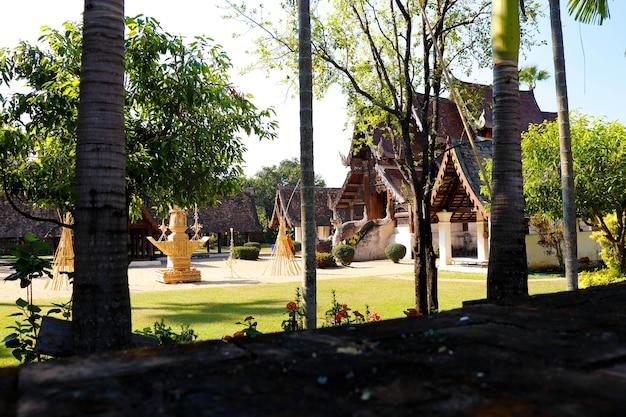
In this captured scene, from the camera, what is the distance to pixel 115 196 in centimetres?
332

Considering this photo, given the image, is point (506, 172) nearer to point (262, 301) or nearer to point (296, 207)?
point (262, 301)

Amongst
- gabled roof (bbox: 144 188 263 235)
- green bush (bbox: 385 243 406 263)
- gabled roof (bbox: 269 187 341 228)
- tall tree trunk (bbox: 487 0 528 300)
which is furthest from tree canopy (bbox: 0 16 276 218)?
gabled roof (bbox: 144 188 263 235)

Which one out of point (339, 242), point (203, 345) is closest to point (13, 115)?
point (203, 345)

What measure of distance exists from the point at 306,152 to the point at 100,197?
276 cm

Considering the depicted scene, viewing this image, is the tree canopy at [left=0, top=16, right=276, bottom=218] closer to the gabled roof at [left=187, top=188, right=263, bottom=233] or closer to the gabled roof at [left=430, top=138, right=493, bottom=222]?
the gabled roof at [left=430, top=138, right=493, bottom=222]

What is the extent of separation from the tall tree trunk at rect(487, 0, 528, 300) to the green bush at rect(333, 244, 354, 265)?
68.9 ft

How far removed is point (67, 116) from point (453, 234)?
24394mm

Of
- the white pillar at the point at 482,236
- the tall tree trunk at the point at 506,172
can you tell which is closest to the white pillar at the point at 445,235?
the white pillar at the point at 482,236

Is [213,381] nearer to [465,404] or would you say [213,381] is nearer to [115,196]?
[465,404]

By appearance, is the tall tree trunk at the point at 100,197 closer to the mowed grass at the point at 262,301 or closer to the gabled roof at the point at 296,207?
the mowed grass at the point at 262,301

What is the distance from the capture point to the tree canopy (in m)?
5.82

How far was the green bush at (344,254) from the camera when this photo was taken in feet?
86.2

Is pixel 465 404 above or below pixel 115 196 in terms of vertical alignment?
below

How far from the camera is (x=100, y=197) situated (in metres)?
3.27
